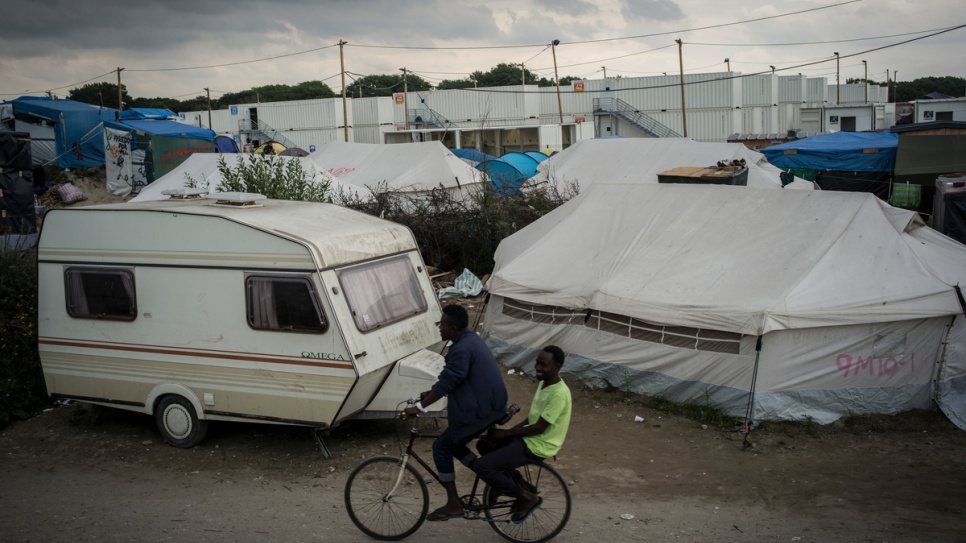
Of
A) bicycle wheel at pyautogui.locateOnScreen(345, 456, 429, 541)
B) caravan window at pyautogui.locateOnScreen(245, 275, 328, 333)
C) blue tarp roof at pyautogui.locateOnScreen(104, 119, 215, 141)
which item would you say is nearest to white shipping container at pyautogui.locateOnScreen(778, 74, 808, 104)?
blue tarp roof at pyautogui.locateOnScreen(104, 119, 215, 141)

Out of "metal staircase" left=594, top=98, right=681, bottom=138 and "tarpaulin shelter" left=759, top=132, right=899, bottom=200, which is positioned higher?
"metal staircase" left=594, top=98, right=681, bottom=138

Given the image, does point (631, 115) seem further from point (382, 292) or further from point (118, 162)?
point (382, 292)

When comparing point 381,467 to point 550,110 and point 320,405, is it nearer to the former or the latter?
point 320,405

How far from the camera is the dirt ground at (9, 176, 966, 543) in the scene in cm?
607

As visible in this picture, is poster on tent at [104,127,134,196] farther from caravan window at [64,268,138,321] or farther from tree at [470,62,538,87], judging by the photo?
tree at [470,62,538,87]

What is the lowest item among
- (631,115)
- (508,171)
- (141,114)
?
(508,171)

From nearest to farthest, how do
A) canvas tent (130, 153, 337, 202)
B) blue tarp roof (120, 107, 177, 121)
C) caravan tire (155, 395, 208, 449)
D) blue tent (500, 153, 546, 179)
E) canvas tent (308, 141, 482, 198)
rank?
1. caravan tire (155, 395, 208, 449)
2. canvas tent (308, 141, 482, 198)
3. canvas tent (130, 153, 337, 202)
4. blue tent (500, 153, 546, 179)
5. blue tarp roof (120, 107, 177, 121)

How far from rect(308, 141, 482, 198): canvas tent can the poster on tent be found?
791 centimetres

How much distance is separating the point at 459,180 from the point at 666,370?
12.1 meters

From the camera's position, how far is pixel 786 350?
8.27 m

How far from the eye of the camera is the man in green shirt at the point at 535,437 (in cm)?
519

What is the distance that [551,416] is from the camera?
5.19 meters

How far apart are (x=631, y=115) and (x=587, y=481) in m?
45.1

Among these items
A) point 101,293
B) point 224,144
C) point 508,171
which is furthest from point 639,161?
point 224,144
